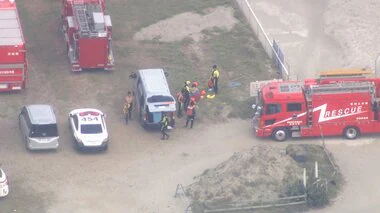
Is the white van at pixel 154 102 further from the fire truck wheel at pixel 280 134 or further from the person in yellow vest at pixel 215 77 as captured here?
the fire truck wheel at pixel 280 134

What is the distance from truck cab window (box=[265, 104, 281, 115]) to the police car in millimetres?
7800

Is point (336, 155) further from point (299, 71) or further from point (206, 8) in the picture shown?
Answer: point (206, 8)

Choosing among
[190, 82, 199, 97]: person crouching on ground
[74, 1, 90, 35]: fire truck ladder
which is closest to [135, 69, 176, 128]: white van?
[190, 82, 199, 97]: person crouching on ground

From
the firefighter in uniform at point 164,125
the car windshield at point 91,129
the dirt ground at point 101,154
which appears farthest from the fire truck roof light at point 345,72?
the car windshield at point 91,129

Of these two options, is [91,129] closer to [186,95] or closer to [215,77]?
[186,95]

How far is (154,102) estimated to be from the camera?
228ft

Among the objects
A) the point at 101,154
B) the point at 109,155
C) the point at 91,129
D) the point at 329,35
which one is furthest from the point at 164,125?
the point at 329,35

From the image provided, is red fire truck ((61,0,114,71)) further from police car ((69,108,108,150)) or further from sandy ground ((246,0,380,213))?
sandy ground ((246,0,380,213))

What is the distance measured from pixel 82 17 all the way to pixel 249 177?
16.3 metres

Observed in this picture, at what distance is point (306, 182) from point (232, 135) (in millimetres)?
7836

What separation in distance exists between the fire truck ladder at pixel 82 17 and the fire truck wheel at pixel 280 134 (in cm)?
1152

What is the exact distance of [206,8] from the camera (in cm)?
8244

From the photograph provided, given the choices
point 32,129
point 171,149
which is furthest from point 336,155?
point 32,129

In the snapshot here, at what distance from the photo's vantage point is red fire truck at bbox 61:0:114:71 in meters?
73.6
